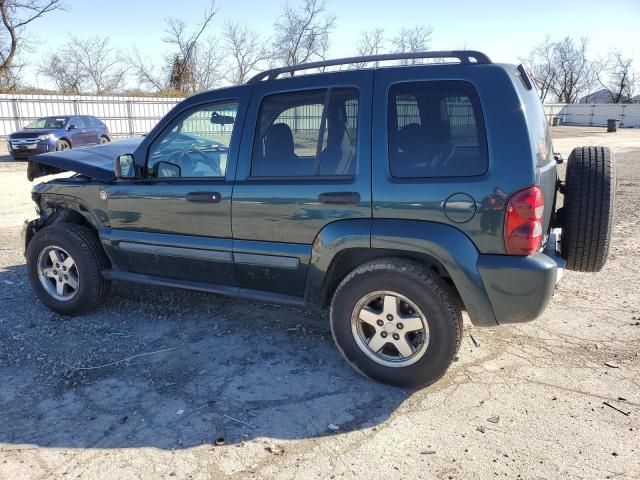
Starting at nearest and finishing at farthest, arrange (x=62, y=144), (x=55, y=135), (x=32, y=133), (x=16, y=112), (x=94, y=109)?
(x=32, y=133) → (x=55, y=135) → (x=62, y=144) → (x=16, y=112) → (x=94, y=109)

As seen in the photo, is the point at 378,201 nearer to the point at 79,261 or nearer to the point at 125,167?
the point at 125,167

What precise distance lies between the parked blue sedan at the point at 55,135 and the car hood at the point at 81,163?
14.7 metres

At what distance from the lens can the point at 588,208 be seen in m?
3.33

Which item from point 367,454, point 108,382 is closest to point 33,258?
point 108,382

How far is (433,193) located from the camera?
305 centimetres

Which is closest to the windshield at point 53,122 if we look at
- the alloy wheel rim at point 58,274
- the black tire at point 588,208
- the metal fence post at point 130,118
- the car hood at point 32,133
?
the car hood at point 32,133

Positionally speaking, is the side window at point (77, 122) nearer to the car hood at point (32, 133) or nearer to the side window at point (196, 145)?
the car hood at point (32, 133)

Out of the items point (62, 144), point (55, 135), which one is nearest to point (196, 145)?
point (55, 135)

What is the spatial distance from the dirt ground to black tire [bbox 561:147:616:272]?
78 cm

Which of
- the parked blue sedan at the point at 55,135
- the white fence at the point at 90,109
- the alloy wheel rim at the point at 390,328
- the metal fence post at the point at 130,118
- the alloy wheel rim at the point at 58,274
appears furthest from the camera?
the metal fence post at the point at 130,118

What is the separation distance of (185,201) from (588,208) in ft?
9.06

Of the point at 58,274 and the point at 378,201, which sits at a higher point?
the point at 378,201

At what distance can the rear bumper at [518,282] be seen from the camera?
294 cm

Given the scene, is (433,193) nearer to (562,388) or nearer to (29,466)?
(562,388)
